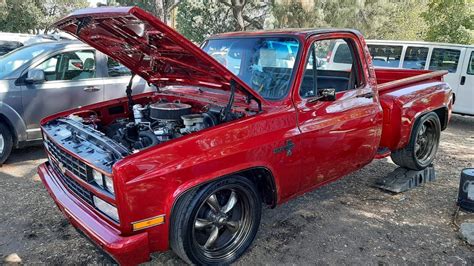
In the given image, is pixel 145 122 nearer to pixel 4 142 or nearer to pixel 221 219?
pixel 221 219

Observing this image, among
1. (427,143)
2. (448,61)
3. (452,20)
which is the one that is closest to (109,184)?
(427,143)

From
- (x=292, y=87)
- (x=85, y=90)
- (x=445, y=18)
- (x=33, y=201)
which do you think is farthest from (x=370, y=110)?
(x=445, y=18)

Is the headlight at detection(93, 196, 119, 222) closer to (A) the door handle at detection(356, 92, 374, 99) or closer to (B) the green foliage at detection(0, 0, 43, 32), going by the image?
(A) the door handle at detection(356, 92, 374, 99)

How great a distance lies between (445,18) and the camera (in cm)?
1248

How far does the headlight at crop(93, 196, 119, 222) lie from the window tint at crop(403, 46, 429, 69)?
28.3 ft

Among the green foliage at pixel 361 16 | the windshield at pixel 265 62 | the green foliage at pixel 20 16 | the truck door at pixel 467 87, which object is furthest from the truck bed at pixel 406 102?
the green foliage at pixel 20 16

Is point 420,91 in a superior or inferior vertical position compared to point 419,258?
superior

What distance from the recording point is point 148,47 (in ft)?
10.9

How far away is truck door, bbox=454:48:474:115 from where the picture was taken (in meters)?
8.64

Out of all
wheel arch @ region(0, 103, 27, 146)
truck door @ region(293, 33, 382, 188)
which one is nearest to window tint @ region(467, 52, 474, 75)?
truck door @ region(293, 33, 382, 188)

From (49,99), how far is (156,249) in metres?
3.99

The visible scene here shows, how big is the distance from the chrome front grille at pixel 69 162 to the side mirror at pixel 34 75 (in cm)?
248

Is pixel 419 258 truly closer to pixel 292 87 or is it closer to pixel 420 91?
pixel 292 87

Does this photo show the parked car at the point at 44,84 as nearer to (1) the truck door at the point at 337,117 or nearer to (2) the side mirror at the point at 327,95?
(1) the truck door at the point at 337,117
